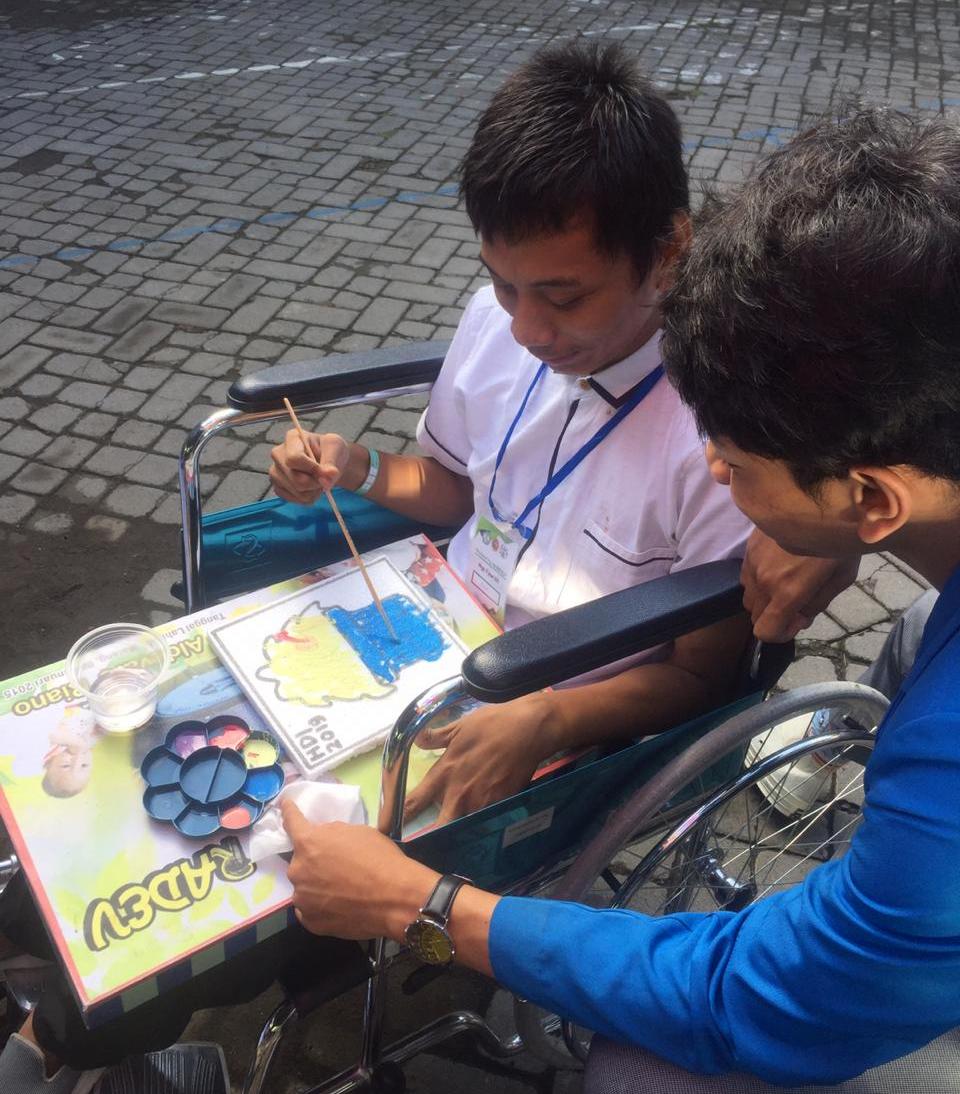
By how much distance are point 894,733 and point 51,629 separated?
8.01 feet

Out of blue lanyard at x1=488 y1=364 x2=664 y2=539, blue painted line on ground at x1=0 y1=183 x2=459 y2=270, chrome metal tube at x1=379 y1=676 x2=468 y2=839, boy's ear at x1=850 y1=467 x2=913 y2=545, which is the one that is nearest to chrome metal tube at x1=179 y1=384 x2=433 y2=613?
blue lanyard at x1=488 y1=364 x2=664 y2=539

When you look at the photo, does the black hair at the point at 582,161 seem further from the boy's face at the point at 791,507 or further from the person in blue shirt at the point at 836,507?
the boy's face at the point at 791,507

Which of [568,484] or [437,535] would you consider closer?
[568,484]

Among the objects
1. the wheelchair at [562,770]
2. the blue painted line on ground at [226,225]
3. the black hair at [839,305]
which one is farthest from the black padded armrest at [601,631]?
the blue painted line on ground at [226,225]

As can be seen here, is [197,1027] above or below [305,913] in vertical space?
below

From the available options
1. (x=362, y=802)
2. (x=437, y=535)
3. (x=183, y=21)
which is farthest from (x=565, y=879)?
(x=183, y=21)

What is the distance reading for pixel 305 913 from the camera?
4.13ft

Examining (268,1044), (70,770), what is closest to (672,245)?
(70,770)

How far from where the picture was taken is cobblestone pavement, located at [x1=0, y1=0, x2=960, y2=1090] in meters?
3.15

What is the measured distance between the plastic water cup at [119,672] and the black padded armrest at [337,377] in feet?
1.58

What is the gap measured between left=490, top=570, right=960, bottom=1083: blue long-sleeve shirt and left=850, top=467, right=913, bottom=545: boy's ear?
0.14 m

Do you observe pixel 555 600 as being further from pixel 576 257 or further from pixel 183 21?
pixel 183 21

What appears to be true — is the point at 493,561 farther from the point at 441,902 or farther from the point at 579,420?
the point at 441,902

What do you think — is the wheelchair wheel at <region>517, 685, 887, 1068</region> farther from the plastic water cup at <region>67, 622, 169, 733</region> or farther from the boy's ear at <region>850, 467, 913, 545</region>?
the plastic water cup at <region>67, 622, 169, 733</region>
